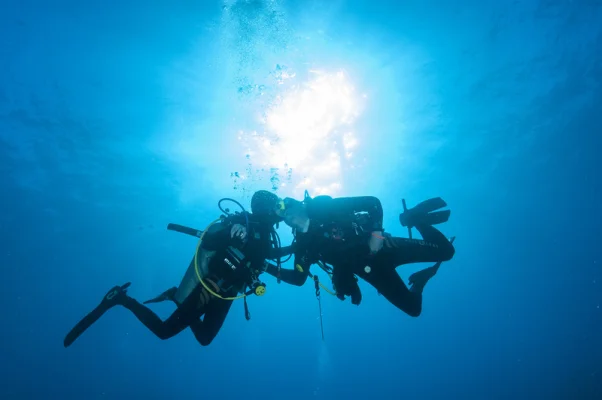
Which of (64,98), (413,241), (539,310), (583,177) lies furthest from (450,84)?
(539,310)

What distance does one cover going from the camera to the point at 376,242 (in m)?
4.30

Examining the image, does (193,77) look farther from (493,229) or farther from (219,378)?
(219,378)

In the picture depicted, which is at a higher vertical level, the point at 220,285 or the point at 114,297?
the point at 114,297

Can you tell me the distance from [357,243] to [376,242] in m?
0.37

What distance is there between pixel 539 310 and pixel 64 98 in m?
97.5

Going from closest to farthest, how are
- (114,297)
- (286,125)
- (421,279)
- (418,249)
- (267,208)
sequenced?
(267,208) → (418,249) → (114,297) → (421,279) → (286,125)

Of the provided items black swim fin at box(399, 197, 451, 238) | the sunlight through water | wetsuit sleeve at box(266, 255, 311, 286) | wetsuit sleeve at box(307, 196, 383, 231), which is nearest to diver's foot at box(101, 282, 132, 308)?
wetsuit sleeve at box(266, 255, 311, 286)

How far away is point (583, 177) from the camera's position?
1318 inches

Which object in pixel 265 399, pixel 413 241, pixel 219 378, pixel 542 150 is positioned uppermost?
pixel 542 150

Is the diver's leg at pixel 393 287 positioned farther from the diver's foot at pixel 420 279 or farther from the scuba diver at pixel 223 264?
the scuba diver at pixel 223 264

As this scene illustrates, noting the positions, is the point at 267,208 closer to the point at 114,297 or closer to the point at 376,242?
the point at 376,242

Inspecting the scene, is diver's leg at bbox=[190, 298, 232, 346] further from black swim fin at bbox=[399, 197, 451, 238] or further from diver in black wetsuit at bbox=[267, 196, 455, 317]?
black swim fin at bbox=[399, 197, 451, 238]

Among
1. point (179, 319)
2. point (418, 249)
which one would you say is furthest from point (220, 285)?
point (418, 249)

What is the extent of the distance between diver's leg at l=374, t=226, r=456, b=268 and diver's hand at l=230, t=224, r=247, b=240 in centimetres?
201
